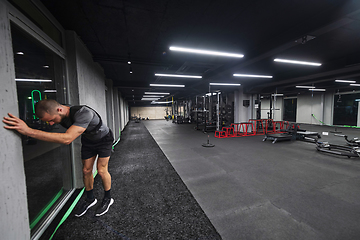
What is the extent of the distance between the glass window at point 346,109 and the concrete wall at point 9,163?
15318 mm

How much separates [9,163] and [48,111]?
0.51 meters

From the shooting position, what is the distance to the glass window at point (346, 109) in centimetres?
999

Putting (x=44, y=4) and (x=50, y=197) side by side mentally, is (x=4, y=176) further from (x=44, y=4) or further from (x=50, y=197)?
(x=44, y=4)

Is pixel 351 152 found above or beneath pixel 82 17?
beneath

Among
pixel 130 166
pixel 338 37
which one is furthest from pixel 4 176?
pixel 338 37

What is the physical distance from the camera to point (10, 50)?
1141mm

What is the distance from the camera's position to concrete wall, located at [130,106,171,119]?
21.4 m

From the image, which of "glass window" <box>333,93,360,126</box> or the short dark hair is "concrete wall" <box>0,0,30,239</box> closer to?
the short dark hair

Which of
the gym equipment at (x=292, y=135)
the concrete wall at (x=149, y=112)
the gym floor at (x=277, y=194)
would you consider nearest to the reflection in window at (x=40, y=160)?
the gym floor at (x=277, y=194)

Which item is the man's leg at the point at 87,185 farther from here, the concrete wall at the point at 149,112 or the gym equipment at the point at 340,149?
the concrete wall at the point at 149,112

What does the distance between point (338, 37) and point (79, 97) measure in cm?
546

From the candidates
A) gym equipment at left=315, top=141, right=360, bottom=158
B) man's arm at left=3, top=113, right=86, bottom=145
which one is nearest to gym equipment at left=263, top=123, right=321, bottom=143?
gym equipment at left=315, top=141, right=360, bottom=158

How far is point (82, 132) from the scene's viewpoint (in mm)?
1485

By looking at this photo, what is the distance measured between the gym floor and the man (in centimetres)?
145
